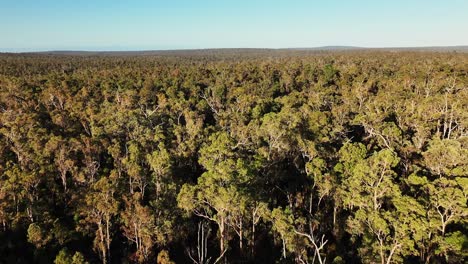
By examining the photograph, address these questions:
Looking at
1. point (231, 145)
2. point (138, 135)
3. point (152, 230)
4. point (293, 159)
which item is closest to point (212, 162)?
point (231, 145)

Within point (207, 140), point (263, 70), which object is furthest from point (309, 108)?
point (263, 70)

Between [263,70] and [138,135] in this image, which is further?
[263,70]

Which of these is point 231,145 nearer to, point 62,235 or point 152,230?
point 152,230

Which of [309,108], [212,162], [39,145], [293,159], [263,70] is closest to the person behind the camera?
[212,162]

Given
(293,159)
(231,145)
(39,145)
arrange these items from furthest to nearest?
(293,159) → (39,145) → (231,145)

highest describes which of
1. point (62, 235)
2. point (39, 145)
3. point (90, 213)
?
point (39, 145)

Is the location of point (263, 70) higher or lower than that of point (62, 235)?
higher

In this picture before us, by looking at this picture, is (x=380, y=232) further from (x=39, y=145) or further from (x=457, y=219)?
(x=39, y=145)

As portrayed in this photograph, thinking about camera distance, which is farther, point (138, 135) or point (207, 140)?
point (138, 135)

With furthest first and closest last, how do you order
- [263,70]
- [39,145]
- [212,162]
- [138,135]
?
[263,70] < [138,135] < [39,145] < [212,162]
